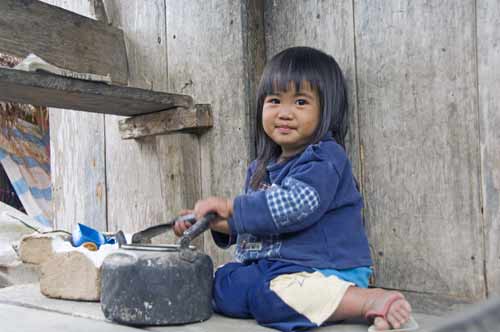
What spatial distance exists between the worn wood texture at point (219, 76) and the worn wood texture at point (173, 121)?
0.12 feet

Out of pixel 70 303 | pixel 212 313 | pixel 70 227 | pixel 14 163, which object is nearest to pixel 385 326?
pixel 212 313

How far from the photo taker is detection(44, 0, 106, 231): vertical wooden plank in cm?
241

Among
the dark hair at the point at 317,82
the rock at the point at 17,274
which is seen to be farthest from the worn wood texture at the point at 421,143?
the rock at the point at 17,274

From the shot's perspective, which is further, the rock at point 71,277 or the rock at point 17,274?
the rock at point 17,274

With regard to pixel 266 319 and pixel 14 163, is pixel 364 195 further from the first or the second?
pixel 14 163

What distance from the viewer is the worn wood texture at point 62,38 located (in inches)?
76.9

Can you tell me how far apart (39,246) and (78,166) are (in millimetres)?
639

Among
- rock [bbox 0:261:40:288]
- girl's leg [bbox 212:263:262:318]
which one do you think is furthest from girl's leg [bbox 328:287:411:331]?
rock [bbox 0:261:40:288]

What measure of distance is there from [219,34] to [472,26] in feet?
2.81

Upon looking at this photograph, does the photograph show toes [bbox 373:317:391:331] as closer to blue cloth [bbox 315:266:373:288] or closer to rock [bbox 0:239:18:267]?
blue cloth [bbox 315:266:373:288]

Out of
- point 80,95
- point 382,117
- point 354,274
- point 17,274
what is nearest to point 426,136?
point 382,117

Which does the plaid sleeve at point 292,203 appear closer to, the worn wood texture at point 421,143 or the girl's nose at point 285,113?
the girl's nose at point 285,113

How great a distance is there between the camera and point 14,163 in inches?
172

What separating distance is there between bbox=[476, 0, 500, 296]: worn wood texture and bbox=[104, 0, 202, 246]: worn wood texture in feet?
3.26
